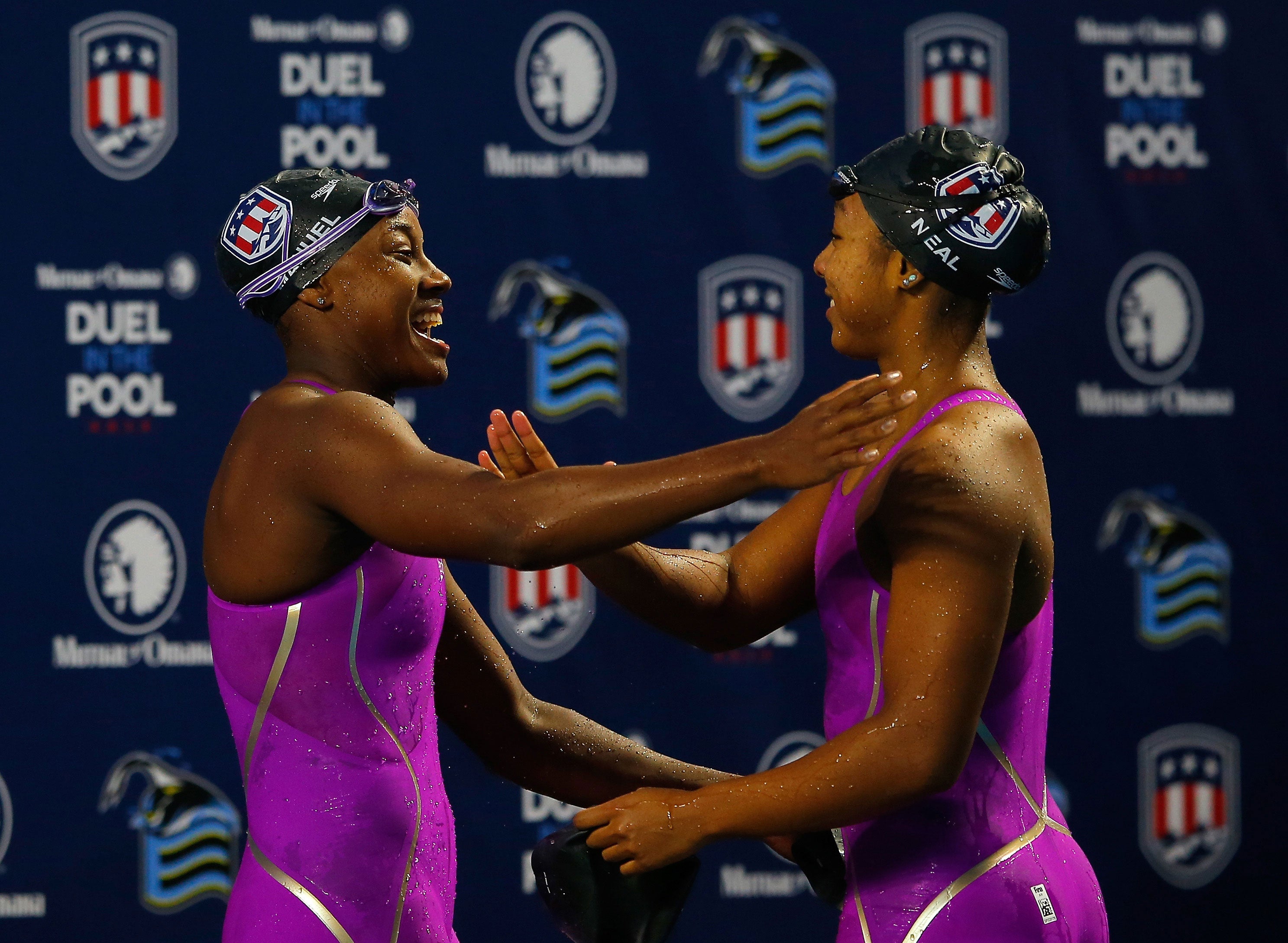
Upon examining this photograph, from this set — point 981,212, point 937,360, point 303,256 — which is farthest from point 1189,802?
point 303,256

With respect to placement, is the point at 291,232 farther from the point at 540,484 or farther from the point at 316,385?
the point at 540,484

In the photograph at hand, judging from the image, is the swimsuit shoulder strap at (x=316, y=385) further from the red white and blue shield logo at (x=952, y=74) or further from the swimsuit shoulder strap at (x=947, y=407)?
the red white and blue shield logo at (x=952, y=74)

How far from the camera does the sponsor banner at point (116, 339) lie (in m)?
3.96

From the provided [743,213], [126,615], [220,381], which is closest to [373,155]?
[220,381]

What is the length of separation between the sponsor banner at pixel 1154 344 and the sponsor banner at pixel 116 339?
2.59 meters

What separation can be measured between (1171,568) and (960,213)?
2586 millimetres

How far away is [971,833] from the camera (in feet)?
6.55

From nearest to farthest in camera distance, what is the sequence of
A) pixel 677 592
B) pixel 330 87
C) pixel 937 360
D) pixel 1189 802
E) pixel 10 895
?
1. pixel 937 360
2. pixel 677 592
3. pixel 10 895
4. pixel 330 87
5. pixel 1189 802

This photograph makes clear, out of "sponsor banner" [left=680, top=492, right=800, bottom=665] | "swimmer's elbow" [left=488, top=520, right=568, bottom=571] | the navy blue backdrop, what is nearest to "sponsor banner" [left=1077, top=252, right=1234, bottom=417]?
the navy blue backdrop

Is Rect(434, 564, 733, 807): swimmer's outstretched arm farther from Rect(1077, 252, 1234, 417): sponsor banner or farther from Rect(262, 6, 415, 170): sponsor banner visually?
Rect(1077, 252, 1234, 417): sponsor banner

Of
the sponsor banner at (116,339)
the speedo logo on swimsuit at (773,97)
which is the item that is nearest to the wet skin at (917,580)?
the speedo logo on swimsuit at (773,97)

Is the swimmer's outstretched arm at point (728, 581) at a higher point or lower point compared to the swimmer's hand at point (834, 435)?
lower

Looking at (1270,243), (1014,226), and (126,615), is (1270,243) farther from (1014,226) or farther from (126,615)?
(126,615)

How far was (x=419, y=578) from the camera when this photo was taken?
2221mm
